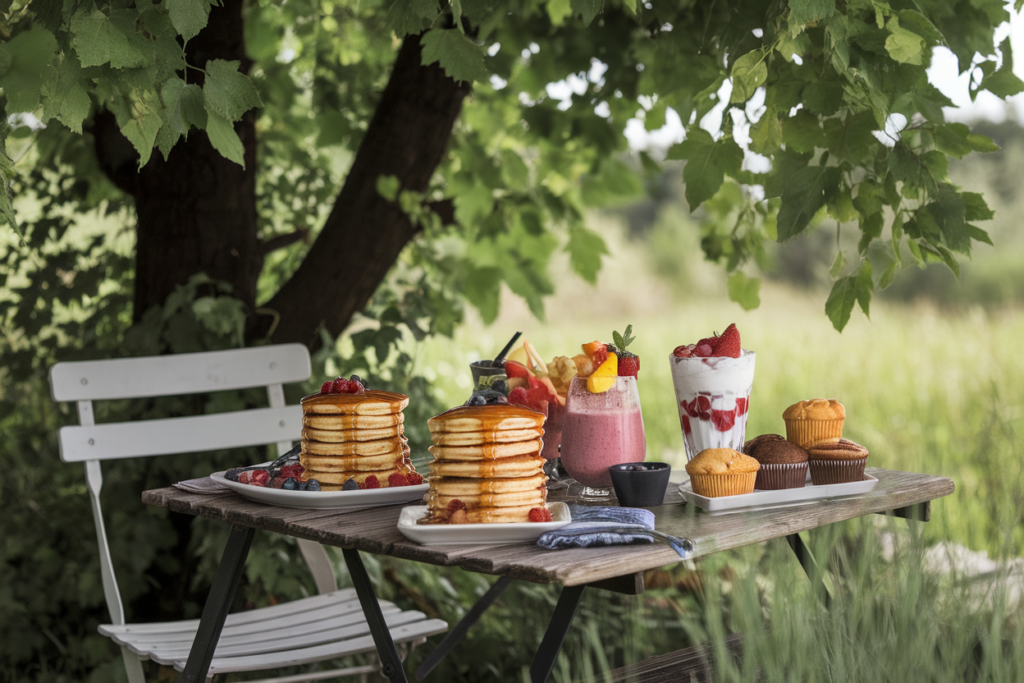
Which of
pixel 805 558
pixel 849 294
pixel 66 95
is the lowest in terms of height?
pixel 805 558

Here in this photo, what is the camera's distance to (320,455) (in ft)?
5.41

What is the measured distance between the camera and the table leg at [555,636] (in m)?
1.38

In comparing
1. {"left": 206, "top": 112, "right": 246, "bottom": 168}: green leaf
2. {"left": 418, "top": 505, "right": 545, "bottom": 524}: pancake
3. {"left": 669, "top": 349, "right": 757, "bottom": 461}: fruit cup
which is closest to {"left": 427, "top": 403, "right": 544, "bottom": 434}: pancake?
{"left": 418, "top": 505, "right": 545, "bottom": 524}: pancake

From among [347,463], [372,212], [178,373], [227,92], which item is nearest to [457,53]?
[227,92]

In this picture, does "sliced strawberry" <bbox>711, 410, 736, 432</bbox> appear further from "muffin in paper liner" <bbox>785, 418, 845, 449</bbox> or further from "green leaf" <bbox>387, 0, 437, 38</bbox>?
"green leaf" <bbox>387, 0, 437, 38</bbox>

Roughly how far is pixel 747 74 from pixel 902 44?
27 centimetres

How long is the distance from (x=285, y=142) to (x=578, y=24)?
4.43ft

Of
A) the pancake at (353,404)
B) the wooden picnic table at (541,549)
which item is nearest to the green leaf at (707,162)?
the wooden picnic table at (541,549)

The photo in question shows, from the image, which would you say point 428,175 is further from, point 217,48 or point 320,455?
point 320,455

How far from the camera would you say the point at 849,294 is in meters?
2.12

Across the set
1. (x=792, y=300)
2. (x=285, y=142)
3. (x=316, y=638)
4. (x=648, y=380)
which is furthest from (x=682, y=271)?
(x=316, y=638)

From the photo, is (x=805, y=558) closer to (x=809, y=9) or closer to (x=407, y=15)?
(x=809, y=9)

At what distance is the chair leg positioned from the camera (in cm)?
206

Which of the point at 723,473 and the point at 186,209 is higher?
the point at 186,209
